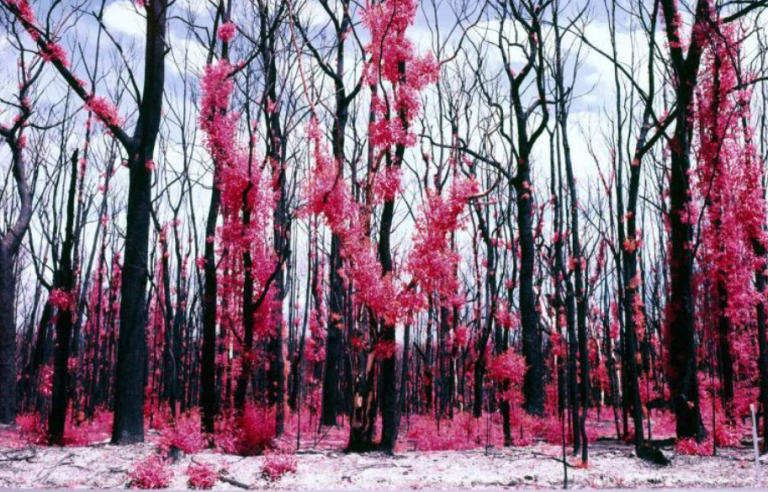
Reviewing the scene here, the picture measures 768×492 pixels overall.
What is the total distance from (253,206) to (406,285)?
4.53 m

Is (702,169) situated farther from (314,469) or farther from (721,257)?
(314,469)

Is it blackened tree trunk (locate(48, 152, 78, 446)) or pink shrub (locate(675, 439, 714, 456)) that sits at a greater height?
blackened tree trunk (locate(48, 152, 78, 446))

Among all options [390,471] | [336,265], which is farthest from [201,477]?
[336,265]

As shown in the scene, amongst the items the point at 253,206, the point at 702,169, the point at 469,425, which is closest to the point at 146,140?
the point at 253,206

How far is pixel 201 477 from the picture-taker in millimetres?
8086

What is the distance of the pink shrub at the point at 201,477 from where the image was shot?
803cm

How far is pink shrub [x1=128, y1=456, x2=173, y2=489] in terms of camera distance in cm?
792

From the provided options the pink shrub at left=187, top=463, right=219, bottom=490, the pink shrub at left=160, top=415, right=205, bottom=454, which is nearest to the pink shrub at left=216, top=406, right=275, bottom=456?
the pink shrub at left=160, top=415, right=205, bottom=454

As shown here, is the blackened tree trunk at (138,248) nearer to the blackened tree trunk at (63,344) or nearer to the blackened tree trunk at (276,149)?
the blackened tree trunk at (63,344)

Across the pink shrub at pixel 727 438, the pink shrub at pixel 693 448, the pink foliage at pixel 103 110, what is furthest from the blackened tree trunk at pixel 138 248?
the pink shrub at pixel 727 438

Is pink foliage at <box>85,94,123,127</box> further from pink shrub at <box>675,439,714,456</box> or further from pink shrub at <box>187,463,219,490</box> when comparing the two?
pink shrub at <box>675,439,714,456</box>

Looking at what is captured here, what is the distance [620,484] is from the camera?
8328 mm

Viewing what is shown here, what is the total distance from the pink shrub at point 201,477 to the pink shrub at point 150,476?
0.30m

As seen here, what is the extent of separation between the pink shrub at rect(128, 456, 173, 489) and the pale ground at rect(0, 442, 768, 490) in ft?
0.66
